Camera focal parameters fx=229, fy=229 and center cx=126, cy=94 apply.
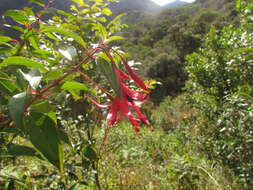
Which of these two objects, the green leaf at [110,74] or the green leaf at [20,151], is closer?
the green leaf at [110,74]

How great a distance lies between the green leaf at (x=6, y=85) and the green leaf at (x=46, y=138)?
124 mm

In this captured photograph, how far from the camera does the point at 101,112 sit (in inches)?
43.2

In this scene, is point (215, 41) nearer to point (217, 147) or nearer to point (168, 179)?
point (217, 147)

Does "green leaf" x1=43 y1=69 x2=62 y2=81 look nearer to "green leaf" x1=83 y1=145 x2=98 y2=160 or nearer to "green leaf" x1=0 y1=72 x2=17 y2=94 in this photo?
"green leaf" x1=0 y1=72 x2=17 y2=94

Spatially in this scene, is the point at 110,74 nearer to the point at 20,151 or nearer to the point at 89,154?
the point at 20,151

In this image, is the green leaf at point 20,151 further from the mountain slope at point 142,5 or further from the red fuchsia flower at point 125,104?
the mountain slope at point 142,5

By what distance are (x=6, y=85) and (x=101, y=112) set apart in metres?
0.71

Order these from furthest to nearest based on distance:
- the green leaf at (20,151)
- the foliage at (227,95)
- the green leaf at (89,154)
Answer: the foliage at (227,95), the green leaf at (89,154), the green leaf at (20,151)

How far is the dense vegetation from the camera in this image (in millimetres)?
375

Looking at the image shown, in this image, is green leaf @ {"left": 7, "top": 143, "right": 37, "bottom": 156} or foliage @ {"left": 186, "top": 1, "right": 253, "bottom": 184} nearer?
green leaf @ {"left": 7, "top": 143, "right": 37, "bottom": 156}

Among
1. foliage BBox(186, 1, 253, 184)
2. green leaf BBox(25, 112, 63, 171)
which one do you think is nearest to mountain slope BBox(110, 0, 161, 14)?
foliage BBox(186, 1, 253, 184)

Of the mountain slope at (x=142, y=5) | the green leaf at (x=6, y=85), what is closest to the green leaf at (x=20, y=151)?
the green leaf at (x=6, y=85)

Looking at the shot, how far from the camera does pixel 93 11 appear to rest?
3.56 feet

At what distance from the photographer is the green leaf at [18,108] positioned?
0.83ft
